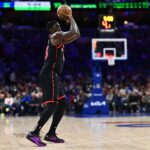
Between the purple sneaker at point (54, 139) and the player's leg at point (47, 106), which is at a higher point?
the player's leg at point (47, 106)

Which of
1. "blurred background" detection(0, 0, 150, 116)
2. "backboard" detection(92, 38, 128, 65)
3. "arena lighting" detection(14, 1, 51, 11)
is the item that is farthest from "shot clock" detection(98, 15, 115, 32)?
"arena lighting" detection(14, 1, 51, 11)

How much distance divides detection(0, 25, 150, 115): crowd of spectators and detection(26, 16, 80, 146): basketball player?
428 inches

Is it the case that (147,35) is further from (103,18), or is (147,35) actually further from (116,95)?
(103,18)

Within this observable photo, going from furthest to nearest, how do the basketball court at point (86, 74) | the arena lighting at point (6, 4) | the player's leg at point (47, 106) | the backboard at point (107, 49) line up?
the arena lighting at point (6, 4) → the backboard at point (107, 49) → the basketball court at point (86, 74) → the player's leg at point (47, 106)

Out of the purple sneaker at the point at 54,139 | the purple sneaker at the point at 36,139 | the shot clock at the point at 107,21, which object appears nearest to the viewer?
the purple sneaker at the point at 36,139

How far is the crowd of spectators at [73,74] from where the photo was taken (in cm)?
1722

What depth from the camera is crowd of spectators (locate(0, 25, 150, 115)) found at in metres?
17.2

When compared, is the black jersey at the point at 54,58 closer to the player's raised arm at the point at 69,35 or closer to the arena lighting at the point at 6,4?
the player's raised arm at the point at 69,35

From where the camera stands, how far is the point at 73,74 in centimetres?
2356

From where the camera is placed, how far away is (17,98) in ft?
55.6

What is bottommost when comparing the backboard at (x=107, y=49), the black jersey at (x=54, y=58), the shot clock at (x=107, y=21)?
the black jersey at (x=54, y=58)

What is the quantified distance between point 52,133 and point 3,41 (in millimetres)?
20076

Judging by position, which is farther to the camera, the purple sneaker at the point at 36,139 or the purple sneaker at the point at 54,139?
the purple sneaker at the point at 54,139

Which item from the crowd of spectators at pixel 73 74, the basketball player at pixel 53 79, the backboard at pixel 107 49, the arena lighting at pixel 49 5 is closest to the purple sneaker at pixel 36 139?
the basketball player at pixel 53 79
